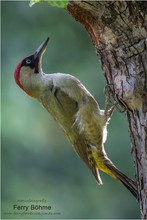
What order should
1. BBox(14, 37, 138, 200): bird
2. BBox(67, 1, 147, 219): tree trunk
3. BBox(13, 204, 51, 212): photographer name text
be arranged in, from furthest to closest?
BBox(13, 204, 51, 212): photographer name text, BBox(14, 37, 138, 200): bird, BBox(67, 1, 147, 219): tree trunk

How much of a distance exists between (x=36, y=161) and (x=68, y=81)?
4.51 meters

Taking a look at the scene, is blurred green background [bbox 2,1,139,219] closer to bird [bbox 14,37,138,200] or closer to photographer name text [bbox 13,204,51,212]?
photographer name text [bbox 13,204,51,212]

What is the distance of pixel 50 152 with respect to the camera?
1062cm

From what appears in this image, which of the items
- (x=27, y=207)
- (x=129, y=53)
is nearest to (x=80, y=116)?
(x=129, y=53)

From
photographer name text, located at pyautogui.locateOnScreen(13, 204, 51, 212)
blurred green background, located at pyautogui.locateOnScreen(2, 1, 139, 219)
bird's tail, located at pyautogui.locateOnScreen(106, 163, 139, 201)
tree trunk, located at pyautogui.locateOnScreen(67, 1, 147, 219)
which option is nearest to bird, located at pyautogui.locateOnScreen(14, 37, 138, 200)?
bird's tail, located at pyautogui.locateOnScreen(106, 163, 139, 201)

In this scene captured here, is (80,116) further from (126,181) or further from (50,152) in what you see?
(50,152)

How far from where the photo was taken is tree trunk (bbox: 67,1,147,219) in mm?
5008

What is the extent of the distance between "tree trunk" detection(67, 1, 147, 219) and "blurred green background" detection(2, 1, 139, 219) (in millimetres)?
4621

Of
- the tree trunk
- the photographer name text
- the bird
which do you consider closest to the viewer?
the tree trunk

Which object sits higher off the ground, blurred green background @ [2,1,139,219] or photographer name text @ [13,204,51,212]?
blurred green background @ [2,1,139,219]

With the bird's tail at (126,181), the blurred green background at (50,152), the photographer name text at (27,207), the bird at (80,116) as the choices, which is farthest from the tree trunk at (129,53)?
the photographer name text at (27,207)

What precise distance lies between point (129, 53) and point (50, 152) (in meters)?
5.71

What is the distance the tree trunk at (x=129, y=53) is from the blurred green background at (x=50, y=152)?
4.62 m

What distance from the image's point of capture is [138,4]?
4.97 metres
